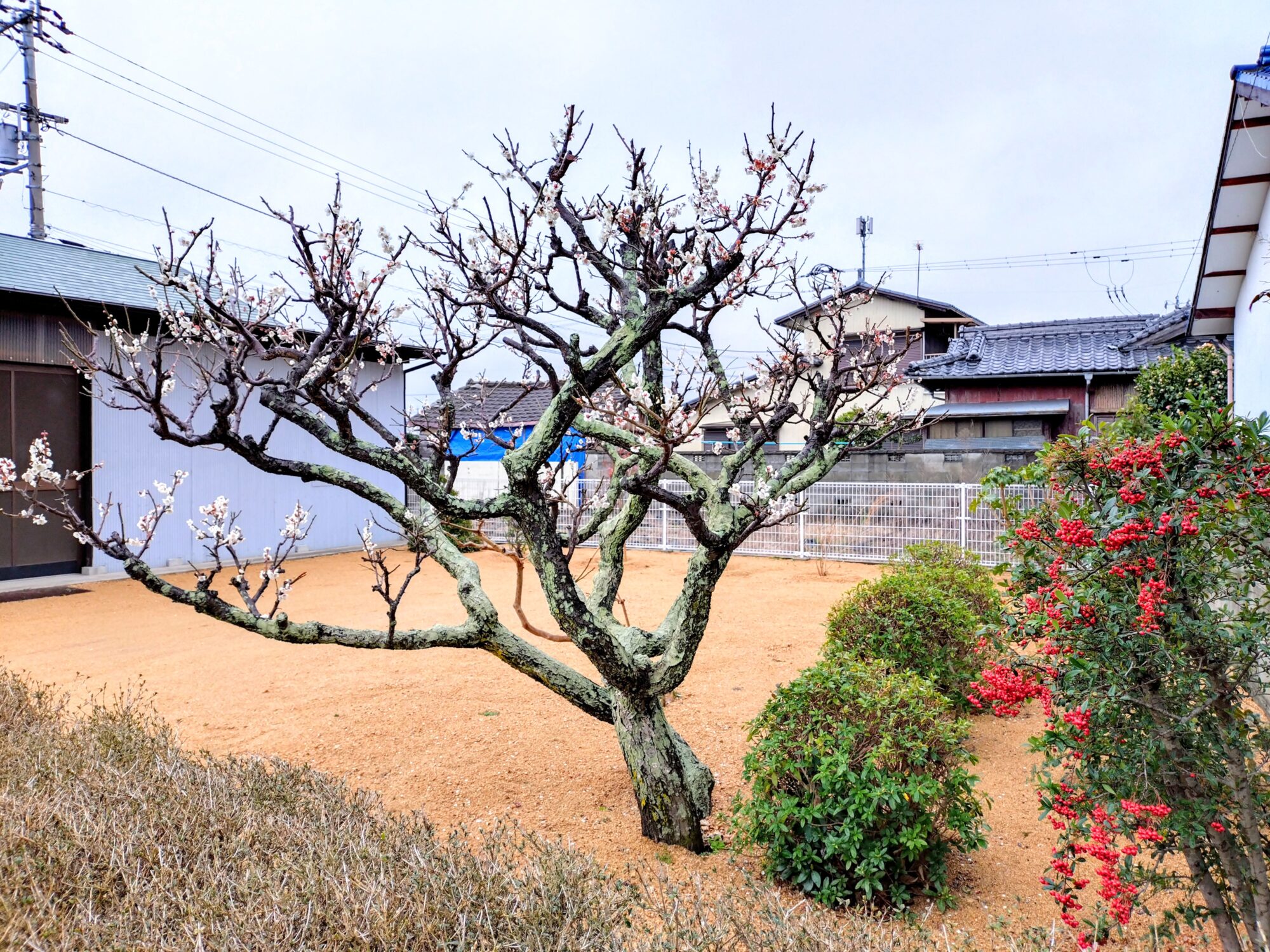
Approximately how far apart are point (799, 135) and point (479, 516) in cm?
225

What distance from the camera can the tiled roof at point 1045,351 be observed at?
1612cm

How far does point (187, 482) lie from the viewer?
12.8 metres

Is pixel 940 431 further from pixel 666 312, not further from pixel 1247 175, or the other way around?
pixel 666 312

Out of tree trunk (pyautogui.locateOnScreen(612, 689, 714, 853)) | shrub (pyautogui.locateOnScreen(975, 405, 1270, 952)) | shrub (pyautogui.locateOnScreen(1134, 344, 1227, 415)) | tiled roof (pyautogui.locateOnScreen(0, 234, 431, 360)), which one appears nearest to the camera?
shrub (pyautogui.locateOnScreen(975, 405, 1270, 952))

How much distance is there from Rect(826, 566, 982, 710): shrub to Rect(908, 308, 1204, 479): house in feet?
31.9

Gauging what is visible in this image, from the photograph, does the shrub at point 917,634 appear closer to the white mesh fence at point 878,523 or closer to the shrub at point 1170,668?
the shrub at point 1170,668

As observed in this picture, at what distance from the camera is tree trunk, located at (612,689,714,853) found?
12.0 feet

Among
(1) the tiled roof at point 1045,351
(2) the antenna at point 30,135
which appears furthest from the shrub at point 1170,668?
(2) the antenna at point 30,135

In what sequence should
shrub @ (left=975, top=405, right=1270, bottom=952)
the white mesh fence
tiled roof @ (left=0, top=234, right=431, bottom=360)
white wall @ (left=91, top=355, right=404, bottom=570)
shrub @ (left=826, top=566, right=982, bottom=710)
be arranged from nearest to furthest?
1. shrub @ (left=975, top=405, right=1270, bottom=952)
2. shrub @ (left=826, top=566, right=982, bottom=710)
3. tiled roof @ (left=0, top=234, right=431, bottom=360)
4. white wall @ (left=91, top=355, right=404, bottom=570)
5. the white mesh fence

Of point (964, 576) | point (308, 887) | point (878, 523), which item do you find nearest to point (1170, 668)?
point (308, 887)

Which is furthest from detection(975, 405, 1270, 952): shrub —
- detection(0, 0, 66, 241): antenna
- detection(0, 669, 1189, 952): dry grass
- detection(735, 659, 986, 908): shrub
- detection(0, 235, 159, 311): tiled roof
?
detection(0, 0, 66, 241): antenna

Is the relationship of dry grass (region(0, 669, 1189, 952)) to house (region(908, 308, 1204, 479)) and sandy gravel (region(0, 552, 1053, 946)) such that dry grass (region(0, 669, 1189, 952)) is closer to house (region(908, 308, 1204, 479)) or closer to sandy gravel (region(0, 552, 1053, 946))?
sandy gravel (region(0, 552, 1053, 946))

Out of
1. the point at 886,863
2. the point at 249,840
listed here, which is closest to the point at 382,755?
the point at 249,840

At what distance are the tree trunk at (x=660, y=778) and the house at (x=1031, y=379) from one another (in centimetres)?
1213
